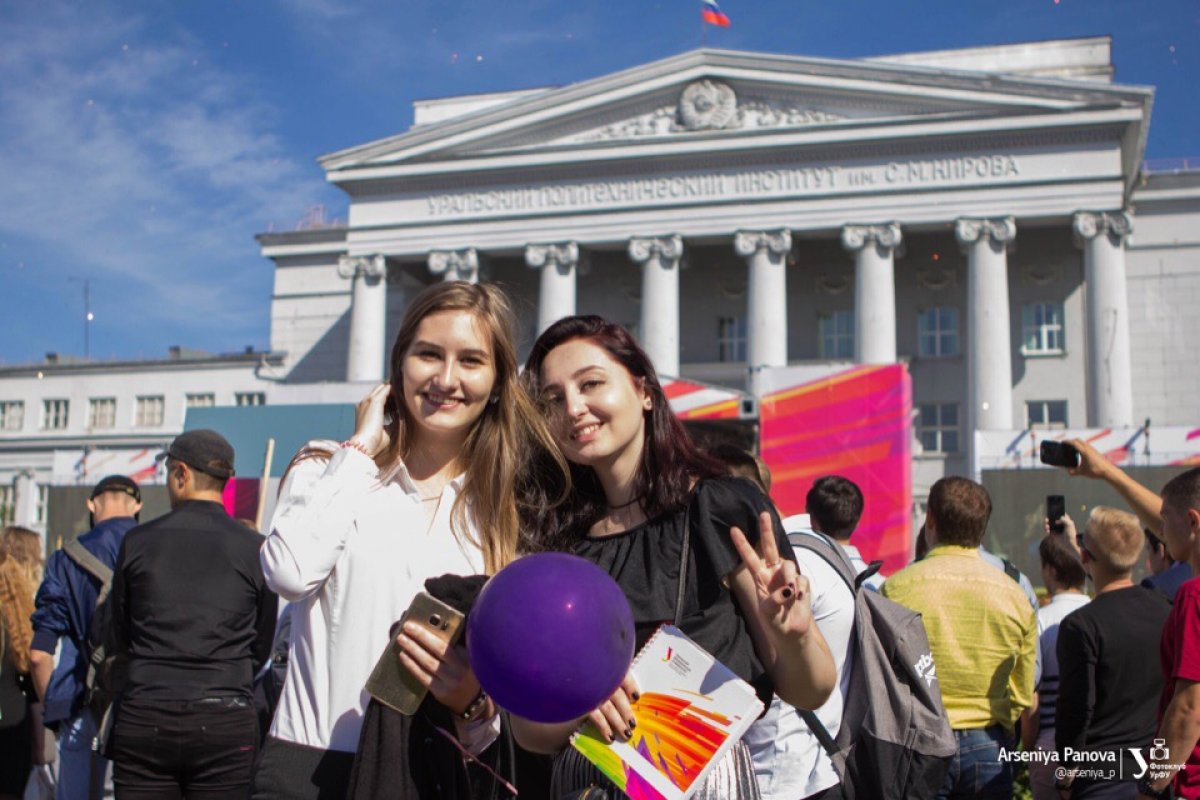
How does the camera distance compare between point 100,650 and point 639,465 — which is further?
point 100,650

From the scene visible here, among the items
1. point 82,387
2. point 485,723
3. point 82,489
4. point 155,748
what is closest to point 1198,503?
point 485,723

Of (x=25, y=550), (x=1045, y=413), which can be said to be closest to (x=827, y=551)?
(x=25, y=550)

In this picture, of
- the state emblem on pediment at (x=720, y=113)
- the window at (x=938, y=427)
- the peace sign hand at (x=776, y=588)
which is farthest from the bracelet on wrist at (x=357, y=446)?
the window at (x=938, y=427)

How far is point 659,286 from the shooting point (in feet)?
134

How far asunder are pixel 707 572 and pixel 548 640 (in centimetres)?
72

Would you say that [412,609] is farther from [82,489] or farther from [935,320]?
[935,320]

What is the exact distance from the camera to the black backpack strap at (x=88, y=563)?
626cm

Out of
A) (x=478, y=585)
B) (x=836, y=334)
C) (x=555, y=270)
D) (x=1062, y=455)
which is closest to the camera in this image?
(x=478, y=585)

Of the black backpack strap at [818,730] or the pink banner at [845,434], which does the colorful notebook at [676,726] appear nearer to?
the black backpack strap at [818,730]

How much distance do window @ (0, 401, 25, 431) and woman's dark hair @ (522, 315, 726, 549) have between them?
6163cm

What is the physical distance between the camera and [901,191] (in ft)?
128

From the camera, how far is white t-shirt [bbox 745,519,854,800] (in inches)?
149

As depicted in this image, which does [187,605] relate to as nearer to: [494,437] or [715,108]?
[494,437]

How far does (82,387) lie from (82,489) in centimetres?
3495
